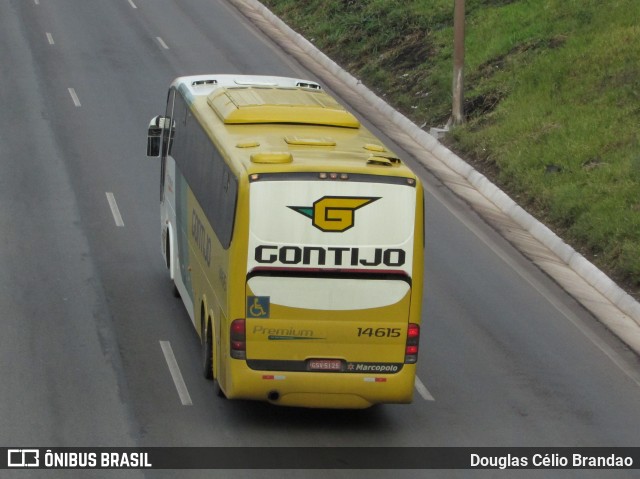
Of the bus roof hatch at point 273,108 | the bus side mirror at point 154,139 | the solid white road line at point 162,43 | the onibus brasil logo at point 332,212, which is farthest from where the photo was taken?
the solid white road line at point 162,43

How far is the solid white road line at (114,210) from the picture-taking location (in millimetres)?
23859

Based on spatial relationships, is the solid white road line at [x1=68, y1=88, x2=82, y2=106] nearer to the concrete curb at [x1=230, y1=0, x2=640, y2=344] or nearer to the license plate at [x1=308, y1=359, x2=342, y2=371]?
the concrete curb at [x1=230, y1=0, x2=640, y2=344]

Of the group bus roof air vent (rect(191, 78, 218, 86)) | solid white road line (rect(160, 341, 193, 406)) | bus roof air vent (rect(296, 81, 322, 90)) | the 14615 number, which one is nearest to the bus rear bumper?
the 14615 number

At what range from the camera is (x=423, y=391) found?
16.9m

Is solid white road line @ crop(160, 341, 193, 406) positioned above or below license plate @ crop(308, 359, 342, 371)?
below

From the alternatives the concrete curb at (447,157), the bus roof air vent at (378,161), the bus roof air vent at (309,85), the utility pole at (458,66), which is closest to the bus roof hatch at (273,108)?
the bus roof air vent at (309,85)

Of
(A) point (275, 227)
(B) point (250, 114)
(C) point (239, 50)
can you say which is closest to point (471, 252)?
(B) point (250, 114)

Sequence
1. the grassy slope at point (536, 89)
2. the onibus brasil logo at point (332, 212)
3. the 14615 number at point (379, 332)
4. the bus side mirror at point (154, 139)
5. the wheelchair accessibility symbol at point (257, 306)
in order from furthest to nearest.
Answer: the grassy slope at point (536, 89) < the bus side mirror at point (154, 139) < the 14615 number at point (379, 332) < the wheelchair accessibility symbol at point (257, 306) < the onibus brasil logo at point (332, 212)

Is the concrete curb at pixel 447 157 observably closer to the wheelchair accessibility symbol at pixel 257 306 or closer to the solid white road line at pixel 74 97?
the solid white road line at pixel 74 97

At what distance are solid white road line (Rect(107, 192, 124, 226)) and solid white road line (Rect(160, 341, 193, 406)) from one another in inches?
246

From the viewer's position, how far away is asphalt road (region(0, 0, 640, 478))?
15.3 metres

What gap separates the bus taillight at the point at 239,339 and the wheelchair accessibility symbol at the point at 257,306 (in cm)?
14

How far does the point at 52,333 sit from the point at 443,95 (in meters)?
17.5

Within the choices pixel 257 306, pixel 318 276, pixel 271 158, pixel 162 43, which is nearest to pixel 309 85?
pixel 271 158
